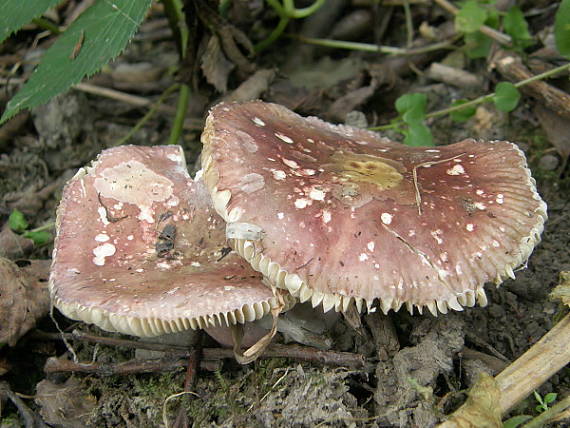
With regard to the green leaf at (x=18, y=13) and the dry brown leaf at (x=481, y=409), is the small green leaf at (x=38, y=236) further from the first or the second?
the dry brown leaf at (x=481, y=409)

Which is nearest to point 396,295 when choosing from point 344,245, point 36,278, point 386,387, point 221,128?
point 344,245

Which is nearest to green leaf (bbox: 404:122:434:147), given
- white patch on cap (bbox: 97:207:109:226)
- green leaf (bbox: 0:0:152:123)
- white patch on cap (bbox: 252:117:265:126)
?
white patch on cap (bbox: 252:117:265:126)

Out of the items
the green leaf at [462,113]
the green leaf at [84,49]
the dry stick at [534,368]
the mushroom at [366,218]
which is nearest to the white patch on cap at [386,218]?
the mushroom at [366,218]

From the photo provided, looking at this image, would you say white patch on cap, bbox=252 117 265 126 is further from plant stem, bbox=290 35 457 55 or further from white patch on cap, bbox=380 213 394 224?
plant stem, bbox=290 35 457 55

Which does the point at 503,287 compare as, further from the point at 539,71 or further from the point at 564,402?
the point at 539,71

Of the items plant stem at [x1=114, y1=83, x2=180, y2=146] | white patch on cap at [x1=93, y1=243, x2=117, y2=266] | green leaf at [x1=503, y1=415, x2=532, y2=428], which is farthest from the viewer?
plant stem at [x1=114, y1=83, x2=180, y2=146]

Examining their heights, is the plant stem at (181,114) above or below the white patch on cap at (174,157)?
below

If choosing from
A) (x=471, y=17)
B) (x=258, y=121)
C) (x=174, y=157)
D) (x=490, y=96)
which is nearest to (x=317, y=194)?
(x=258, y=121)
